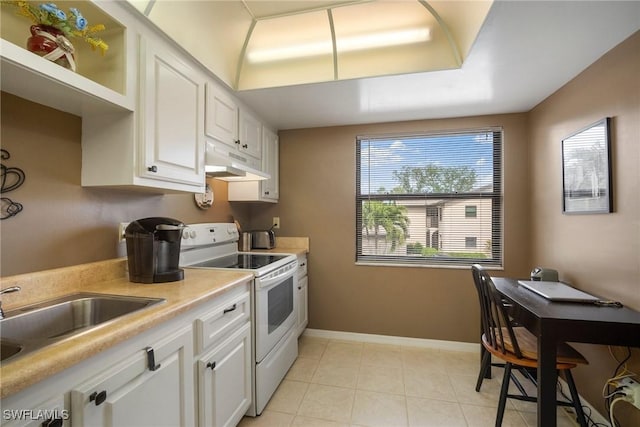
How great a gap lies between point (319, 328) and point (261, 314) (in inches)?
52.2

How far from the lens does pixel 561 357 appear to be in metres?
1.47

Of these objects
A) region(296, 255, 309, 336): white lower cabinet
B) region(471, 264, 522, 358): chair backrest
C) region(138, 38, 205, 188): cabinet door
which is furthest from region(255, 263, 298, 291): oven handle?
region(471, 264, 522, 358): chair backrest

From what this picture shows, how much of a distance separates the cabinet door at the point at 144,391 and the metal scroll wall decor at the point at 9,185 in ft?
2.56

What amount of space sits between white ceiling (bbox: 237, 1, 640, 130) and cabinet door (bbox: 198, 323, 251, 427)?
176 centimetres

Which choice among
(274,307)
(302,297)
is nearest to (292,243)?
(302,297)

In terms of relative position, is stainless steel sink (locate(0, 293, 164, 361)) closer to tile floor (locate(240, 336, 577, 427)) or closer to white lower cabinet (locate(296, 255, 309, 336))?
tile floor (locate(240, 336, 577, 427))

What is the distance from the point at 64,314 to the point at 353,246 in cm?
219

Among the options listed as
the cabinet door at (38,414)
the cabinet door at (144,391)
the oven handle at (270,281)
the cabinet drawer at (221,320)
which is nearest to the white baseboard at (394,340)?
the oven handle at (270,281)

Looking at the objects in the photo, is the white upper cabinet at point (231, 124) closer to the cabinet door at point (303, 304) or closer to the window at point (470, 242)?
the cabinet door at point (303, 304)

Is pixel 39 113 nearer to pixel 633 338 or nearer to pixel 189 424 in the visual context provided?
pixel 189 424

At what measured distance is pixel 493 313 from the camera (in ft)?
5.52

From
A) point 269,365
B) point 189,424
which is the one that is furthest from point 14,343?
point 269,365

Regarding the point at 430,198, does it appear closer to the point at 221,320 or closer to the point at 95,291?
the point at 221,320

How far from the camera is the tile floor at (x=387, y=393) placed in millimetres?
1712
